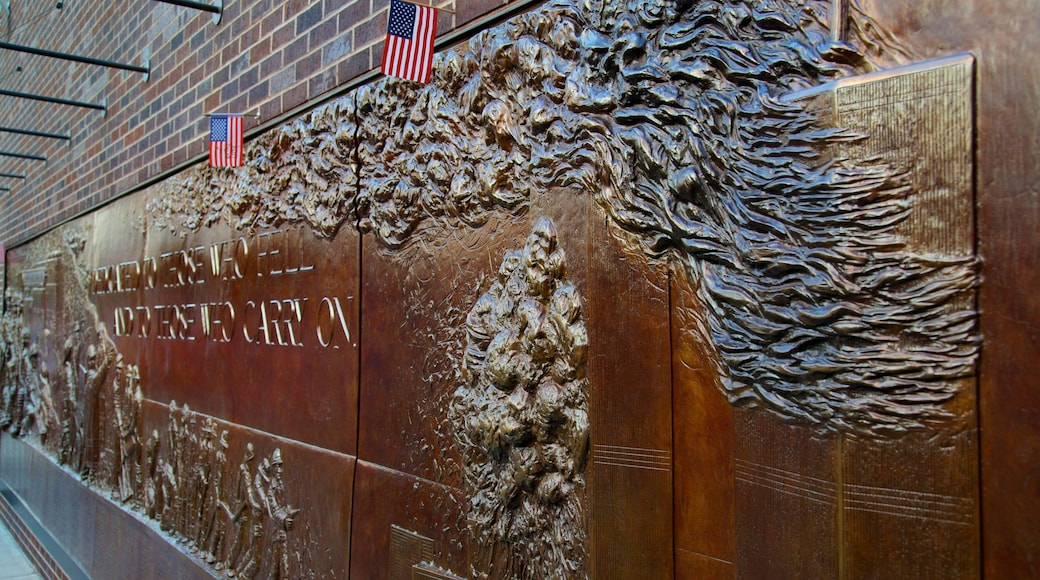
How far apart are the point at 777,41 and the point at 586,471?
45.0 inches

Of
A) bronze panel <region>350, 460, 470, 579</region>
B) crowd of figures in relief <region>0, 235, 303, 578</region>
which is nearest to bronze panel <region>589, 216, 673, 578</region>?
bronze panel <region>350, 460, 470, 579</region>

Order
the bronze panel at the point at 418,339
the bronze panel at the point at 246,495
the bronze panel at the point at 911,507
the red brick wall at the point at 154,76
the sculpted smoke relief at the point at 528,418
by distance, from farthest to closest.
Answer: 1. the red brick wall at the point at 154,76
2. the bronze panel at the point at 246,495
3. the bronze panel at the point at 418,339
4. the sculpted smoke relief at the point at 528,418
5. the bronze panel at the point at 911,507

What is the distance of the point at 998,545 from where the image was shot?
125 cm

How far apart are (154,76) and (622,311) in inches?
182

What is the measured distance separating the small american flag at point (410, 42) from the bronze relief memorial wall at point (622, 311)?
0.06m

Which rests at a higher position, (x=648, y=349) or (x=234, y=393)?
(x=648, y=349)

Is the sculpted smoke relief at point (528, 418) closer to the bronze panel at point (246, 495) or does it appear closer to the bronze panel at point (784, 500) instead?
the bronze panel at point (784, 500)

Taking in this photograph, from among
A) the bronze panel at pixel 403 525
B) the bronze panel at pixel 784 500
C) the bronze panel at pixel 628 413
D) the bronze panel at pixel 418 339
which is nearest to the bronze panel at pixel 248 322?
the bronze panel at pixel 418 339

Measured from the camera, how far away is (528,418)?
2.10 meters

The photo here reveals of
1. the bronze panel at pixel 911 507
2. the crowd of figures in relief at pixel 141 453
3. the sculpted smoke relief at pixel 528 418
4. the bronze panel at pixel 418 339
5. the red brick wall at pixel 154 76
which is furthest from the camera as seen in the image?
the crowd of figures in relief at pixel 141 453

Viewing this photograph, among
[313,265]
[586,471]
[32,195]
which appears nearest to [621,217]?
[586,471]

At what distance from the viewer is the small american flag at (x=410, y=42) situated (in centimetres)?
247

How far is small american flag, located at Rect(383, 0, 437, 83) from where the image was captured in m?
2.47

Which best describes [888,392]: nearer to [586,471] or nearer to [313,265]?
[586,471]
